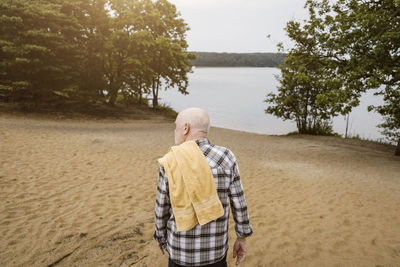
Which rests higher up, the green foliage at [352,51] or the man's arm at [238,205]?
the green foliage at [352,51]

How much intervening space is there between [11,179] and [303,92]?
67.4 ft

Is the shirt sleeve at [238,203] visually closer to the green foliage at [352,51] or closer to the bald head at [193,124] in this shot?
the bald head at [193,124]

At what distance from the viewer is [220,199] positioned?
6.54 ft

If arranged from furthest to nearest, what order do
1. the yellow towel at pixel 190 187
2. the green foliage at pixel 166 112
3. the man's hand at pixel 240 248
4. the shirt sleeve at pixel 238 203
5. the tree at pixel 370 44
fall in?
the green foliage at pixel 166 112 < the tree at pixel 370 44 < the man's hand at pixel 240 248 < the shirt sleeve at pixel 238 203 < the yellow towel at pixel 190 187

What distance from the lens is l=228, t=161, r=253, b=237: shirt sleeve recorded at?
2.03 meters

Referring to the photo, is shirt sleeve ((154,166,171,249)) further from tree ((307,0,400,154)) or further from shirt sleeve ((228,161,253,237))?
tree ((307,0,400,154))

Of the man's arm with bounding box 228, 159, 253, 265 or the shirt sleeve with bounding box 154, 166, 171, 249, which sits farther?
the man's arm with bounding box 228, 159, 253, 265

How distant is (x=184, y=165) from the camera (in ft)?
5.86

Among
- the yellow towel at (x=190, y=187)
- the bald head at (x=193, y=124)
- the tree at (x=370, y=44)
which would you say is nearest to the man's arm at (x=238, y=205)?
the yellow towel at (x=190, y=187)

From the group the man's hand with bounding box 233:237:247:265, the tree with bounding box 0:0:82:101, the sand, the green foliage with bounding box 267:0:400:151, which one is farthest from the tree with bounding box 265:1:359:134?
the tree with bounding box 0:0:82:101

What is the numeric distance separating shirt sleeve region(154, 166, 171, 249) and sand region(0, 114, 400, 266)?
2.39m

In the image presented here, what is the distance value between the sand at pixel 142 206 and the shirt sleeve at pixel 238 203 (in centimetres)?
256

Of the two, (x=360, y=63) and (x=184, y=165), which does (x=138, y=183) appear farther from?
(x=360, y=63)

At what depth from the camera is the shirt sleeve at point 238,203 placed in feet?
6.66
